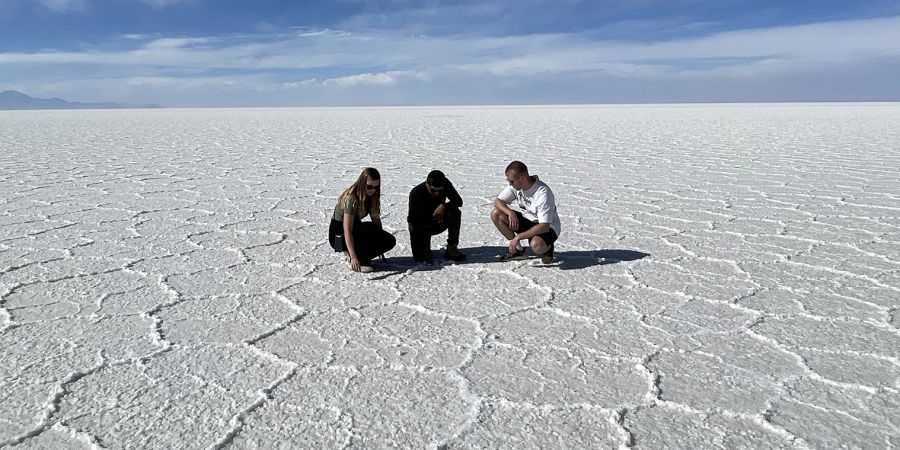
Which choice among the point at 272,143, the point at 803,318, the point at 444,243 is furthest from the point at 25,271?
the point at 272,143

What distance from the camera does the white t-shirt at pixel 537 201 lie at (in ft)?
10.4

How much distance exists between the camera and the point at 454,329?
2.48 meters

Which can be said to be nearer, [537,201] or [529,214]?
[537,201]

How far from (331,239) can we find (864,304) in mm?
2228

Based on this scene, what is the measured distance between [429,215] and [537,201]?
1.64 ft

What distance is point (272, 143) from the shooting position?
12.0 metres

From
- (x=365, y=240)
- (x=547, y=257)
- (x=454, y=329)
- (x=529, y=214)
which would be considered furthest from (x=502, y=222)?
(x=454, y=329)

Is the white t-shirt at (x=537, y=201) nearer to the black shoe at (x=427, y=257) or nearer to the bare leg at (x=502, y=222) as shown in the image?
the bare leg at (x=502, y=222)


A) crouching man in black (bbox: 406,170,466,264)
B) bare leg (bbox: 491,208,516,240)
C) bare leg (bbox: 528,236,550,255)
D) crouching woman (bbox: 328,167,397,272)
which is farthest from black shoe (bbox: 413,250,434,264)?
bare leg (bbox: 528,236,550,255)

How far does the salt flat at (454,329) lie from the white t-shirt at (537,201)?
24 centimetres

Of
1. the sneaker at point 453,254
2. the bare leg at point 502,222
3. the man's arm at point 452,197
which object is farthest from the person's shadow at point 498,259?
the man's arm at point 452,197

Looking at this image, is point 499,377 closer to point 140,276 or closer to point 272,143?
point 140,276

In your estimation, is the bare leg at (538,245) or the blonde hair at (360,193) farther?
the bare leg at (538,245)

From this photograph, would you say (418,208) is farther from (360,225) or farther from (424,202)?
(360,225)
